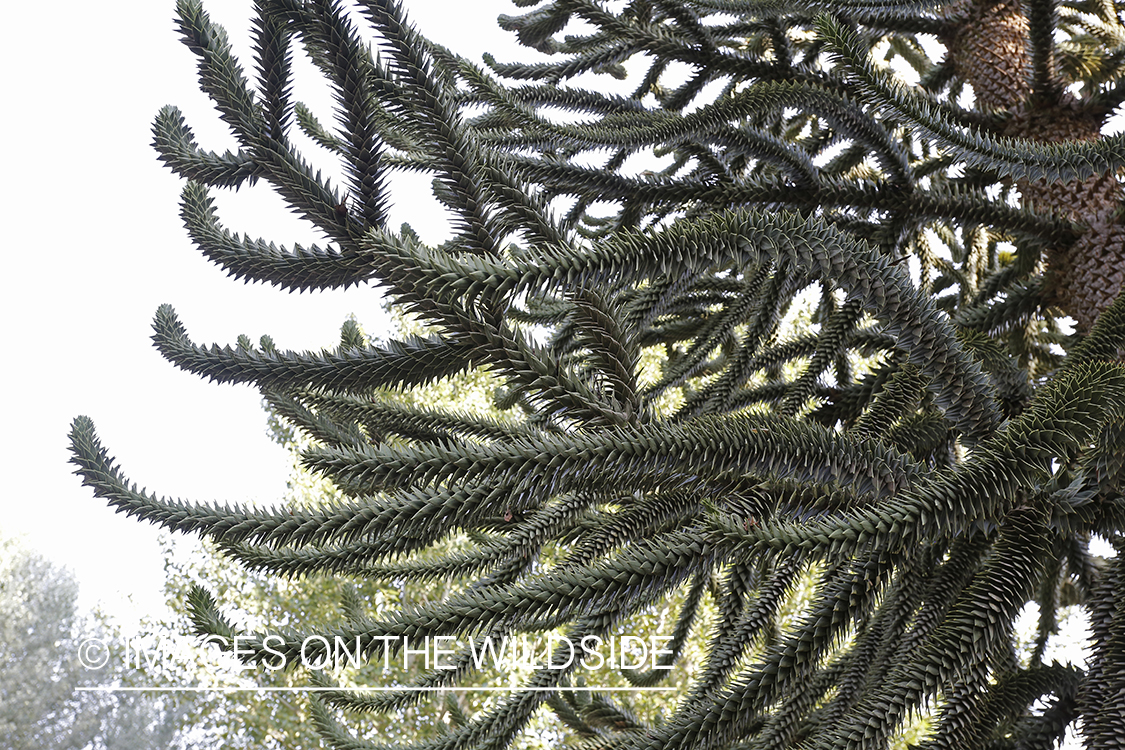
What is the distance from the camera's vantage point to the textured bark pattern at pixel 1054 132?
188 cm

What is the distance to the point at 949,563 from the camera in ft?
4.16

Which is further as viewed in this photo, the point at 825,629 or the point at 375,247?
the point at 825,629

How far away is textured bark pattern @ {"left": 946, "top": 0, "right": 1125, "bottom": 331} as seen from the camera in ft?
6.18

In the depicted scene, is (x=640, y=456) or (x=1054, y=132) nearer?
(x=640, y=456)

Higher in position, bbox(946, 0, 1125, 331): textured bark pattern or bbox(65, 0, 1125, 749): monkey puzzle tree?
bbox(946, 0, 1125, 331): textured bark pattern

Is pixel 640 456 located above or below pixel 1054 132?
below

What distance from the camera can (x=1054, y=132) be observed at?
2.04 meters

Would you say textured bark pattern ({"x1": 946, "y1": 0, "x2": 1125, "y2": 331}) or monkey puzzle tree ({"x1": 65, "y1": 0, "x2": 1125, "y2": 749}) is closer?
monkey puzzle tree ({"x1": 65, "y1": 0, "x2": 1125, "y2": 749})

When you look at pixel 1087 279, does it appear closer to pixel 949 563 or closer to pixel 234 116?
pixel 949 563

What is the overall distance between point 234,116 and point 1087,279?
2079 mm

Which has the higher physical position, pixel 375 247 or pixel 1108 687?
pixel 375 247

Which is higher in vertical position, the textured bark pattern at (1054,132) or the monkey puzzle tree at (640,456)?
the textured bark pattern at (1054,132)

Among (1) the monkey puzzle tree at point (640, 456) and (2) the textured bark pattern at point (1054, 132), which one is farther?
(2) the textured bark pattern at point (1054, 132)

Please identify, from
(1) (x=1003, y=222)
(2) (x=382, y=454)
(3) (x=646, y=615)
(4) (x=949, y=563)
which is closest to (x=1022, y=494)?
(4) (x=949, y=563)
